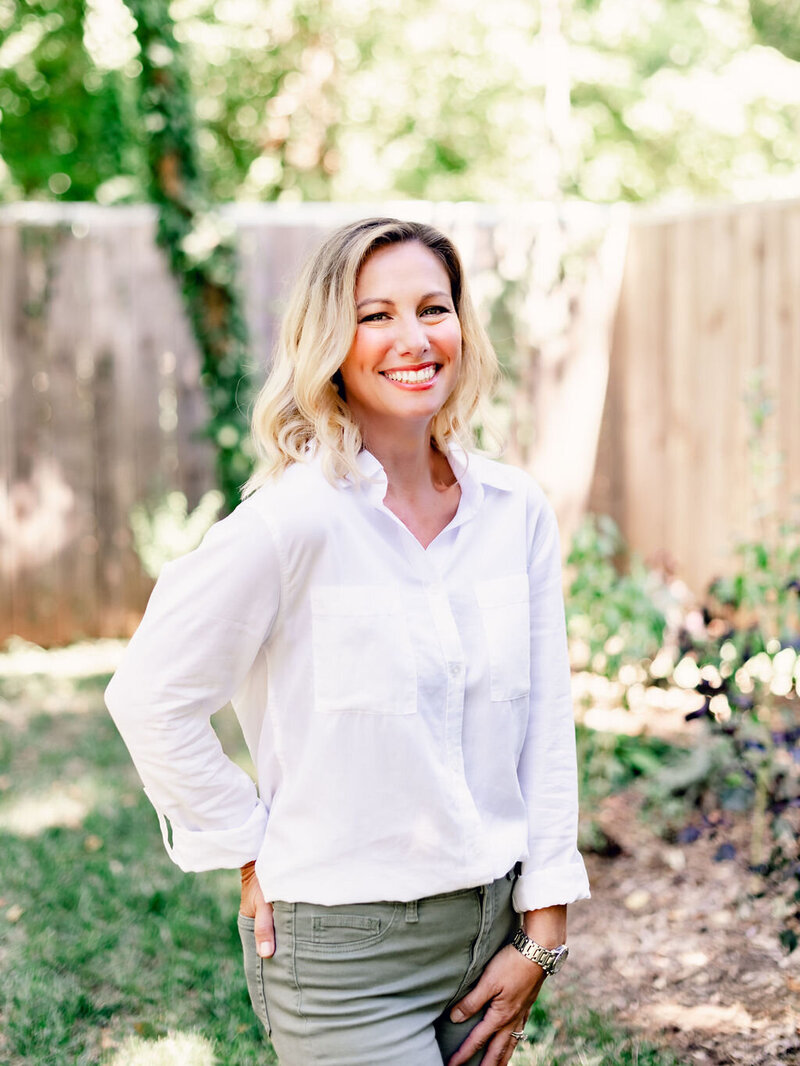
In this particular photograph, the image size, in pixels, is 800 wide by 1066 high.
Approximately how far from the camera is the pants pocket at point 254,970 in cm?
166

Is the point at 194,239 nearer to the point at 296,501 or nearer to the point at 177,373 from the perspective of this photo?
the point at 177,373

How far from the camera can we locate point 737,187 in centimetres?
1159

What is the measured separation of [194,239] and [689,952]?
4.26m

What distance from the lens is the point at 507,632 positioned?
1.68 meters

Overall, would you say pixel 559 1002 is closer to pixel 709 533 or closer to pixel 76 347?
pixel 709 533

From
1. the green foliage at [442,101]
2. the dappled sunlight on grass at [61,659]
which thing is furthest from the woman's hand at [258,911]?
the green foliage at [442,101]

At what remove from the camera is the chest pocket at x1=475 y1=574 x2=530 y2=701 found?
5.43 feet

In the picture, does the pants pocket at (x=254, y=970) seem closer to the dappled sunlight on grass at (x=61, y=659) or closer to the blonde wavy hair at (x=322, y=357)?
the blonde wavy hair at (x=322, y=357)

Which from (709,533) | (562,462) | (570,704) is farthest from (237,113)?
(570,704)

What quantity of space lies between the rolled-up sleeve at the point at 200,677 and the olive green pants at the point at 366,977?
156 millimetres

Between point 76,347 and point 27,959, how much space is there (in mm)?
3963

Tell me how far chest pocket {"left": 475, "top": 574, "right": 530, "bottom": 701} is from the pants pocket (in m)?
0.51

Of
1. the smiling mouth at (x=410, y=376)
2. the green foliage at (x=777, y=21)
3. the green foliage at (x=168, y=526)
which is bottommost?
the green foliage at (x=168, y=526)

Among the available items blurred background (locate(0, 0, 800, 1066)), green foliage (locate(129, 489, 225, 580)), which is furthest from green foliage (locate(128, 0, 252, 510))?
green foliage (locate(129, 489, 225, 580))
